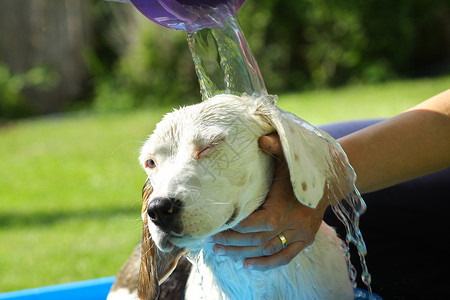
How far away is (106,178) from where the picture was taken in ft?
26.3

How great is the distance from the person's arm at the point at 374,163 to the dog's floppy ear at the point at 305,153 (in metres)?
0.08

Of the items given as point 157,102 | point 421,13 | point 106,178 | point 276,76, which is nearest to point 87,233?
point 106,178

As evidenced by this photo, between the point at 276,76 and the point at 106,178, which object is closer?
the point at 106,178

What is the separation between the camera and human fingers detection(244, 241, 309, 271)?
2.08 meters

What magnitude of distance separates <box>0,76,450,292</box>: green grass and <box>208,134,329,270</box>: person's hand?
19.0 inches

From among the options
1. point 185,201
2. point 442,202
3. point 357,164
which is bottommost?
point 442,202

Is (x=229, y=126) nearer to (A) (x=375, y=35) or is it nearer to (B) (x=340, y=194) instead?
(B) (x=340, y=194)

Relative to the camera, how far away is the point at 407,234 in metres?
3.61

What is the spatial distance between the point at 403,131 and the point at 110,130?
880cm

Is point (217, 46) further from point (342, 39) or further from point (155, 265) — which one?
point (342, 39)

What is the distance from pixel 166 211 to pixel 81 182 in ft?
21.1

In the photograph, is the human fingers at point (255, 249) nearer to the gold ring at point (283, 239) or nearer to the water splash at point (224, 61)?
the gold ring at point (283, 239)

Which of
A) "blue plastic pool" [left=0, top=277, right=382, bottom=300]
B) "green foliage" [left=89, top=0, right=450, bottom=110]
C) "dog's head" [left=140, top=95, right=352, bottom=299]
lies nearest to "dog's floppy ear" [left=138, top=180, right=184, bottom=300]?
"dog's head" [left=140, top=95, right=352, bottom=299]

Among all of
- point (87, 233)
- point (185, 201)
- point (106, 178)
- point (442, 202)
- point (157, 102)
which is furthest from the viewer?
point (157, 102)
